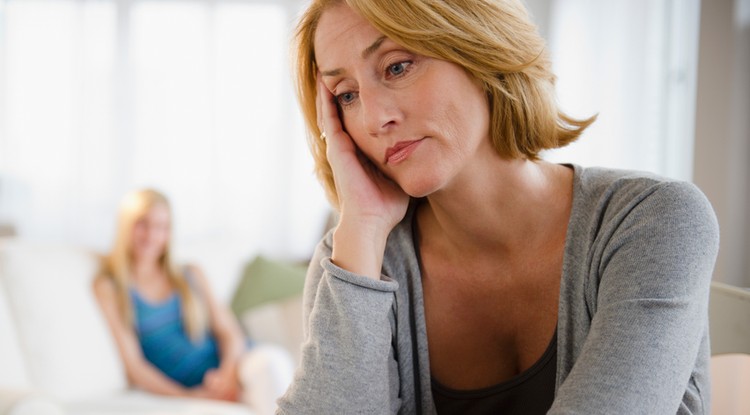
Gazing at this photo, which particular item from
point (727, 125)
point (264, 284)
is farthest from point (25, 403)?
point (727, 125)

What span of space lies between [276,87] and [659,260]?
3928 millimetres

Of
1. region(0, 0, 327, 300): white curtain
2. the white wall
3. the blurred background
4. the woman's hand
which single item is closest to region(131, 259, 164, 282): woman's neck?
the blurred background

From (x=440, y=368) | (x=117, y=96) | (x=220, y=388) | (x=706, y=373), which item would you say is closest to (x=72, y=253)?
(x=220, y=388)

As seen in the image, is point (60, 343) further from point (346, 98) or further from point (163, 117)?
point (163, 117)

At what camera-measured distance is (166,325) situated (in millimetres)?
2975

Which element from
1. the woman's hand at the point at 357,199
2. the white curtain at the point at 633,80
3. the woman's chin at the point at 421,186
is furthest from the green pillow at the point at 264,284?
the woman's chin at the point at 421,186

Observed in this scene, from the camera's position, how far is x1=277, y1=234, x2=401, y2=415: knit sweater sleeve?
1000mm

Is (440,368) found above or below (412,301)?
below

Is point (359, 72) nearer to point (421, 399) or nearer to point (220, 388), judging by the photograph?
point (421, 399)

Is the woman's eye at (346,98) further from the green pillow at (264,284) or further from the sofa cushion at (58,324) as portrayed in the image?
the green pillow at (264,284)

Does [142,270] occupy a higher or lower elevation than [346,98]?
lower

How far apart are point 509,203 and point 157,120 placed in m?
3.75

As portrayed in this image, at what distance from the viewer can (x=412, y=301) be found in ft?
3.82

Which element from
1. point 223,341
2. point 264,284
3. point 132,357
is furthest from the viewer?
point 264,284
